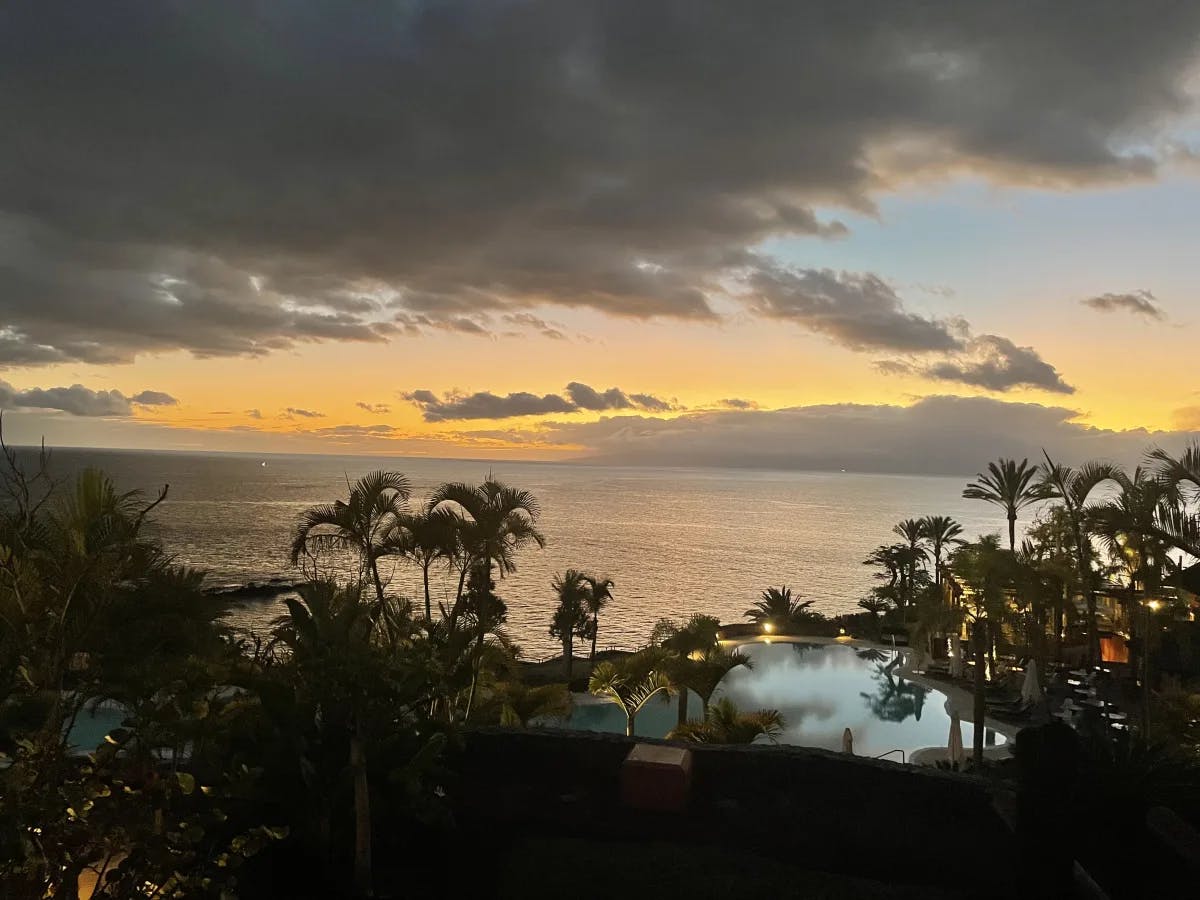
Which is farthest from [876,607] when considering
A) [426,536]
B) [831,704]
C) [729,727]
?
[426,536]

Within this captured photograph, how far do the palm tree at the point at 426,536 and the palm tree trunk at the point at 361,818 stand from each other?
7468mm

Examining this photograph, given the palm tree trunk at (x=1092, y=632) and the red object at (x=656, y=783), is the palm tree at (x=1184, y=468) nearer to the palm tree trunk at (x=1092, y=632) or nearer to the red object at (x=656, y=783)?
the red object at (x=656, y=783)

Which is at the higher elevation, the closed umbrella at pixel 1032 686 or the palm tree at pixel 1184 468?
the palm tree at pixel 1184 468

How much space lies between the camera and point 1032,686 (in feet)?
54.7

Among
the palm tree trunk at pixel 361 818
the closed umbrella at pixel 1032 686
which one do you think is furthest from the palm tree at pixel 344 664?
the closed umbrella at pixel 1032 686

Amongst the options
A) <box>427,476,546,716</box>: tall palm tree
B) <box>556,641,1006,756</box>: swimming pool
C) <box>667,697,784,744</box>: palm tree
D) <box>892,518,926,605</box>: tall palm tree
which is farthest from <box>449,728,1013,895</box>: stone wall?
<box>892,518,926,605</box>: tall palm tree

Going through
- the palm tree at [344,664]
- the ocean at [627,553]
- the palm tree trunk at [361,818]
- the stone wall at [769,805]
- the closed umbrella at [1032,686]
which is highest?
the palm tree at [344,664]

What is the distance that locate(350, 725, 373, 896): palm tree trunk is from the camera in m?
5.89

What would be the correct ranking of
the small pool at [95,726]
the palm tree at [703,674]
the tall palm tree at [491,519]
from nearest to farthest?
the tall palm tree at [491,519] → the palm tree at [703,674] → the small pool at [95,726]

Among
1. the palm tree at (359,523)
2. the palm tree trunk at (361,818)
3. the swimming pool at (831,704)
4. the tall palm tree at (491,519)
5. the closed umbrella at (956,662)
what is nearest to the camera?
the palm tree trunk at (361,818)

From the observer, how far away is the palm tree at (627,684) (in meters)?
15.8

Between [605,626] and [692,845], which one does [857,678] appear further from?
[605,626]

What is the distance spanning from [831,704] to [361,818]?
681 inches

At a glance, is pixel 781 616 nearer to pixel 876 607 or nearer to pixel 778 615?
pixel 778 615
